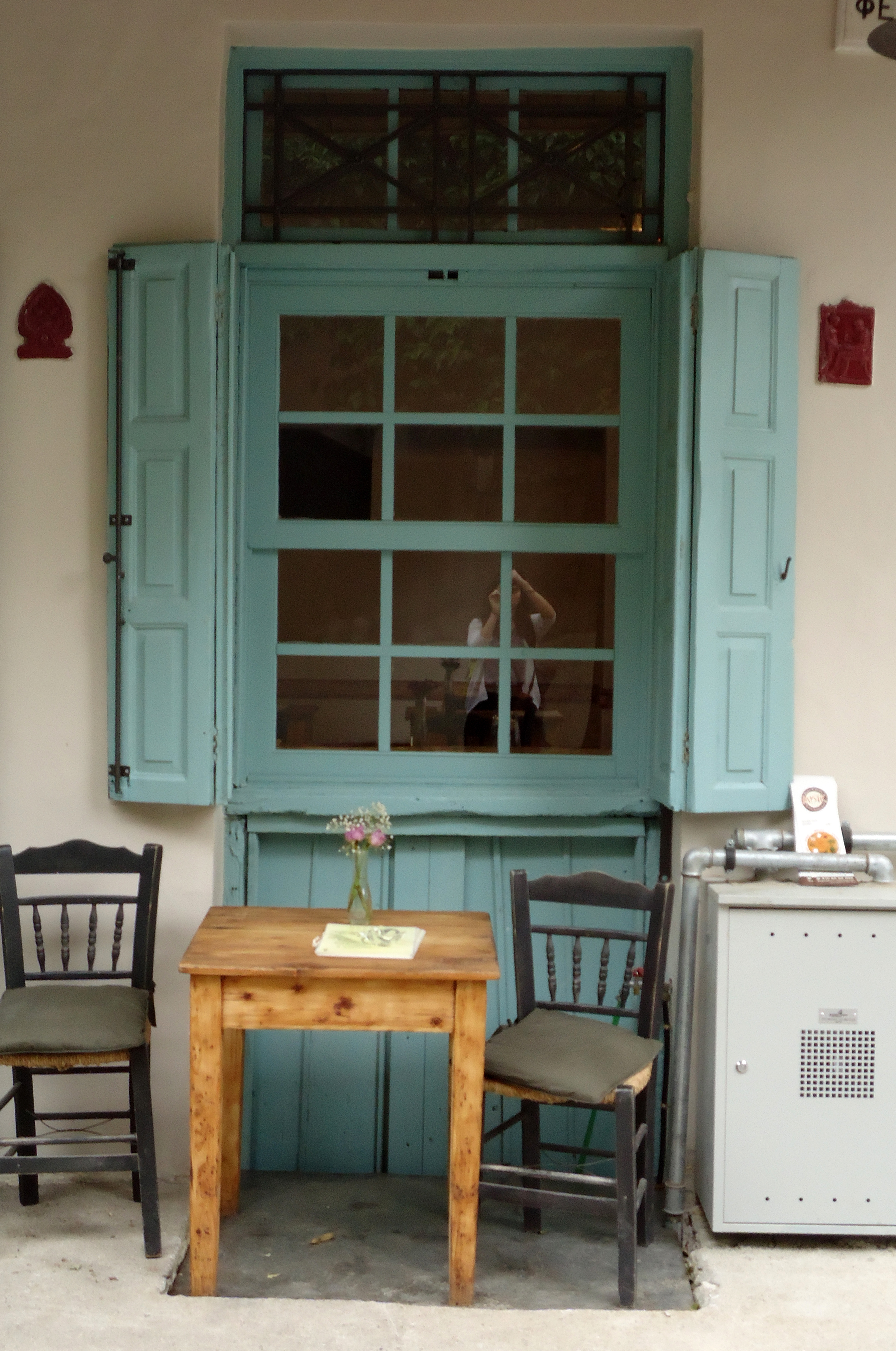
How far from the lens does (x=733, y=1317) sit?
3072 mm

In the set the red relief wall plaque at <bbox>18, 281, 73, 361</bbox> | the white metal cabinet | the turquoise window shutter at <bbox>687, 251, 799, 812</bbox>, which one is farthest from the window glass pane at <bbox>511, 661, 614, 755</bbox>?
the red relief wall plaque at <bbox>18, 281, 73, 361</bbox>

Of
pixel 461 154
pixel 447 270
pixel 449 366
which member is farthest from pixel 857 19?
pixel 449 366

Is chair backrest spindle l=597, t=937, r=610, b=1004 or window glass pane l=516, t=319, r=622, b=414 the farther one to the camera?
window glass pane l=516, t=319, r=622, b=414

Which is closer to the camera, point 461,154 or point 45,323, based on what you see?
point 45,323

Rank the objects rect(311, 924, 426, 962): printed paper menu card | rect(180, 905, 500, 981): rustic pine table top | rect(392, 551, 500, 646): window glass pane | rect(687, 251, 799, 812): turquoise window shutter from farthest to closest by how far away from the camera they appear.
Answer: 1. rect(392, 551, 500, 646): window glass pane
2. rect(687, 251, 799, 812): turquoise window shutter
3. rect(311, 924, 426, 962): printed paper menu card
4. rect(180, 905, 500, 981): rustic pine table top

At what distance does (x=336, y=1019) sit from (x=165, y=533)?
5.17 ft

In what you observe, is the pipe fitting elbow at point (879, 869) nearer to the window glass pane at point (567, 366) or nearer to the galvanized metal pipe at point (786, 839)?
the galvanized metal pipe at point (786, 839)

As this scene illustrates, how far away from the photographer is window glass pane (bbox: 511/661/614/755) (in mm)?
4004

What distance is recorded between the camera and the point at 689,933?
367 cm

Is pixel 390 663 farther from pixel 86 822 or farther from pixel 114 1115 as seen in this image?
pixel 114 1115

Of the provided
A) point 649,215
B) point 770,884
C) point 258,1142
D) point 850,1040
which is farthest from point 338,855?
point 649,215

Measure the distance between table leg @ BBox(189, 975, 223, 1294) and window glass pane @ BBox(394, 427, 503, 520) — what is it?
5.47 ft

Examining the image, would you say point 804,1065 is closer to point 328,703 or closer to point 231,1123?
point 231,1123

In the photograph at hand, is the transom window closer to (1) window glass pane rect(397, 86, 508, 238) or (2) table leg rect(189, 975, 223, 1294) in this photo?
(1) window glass pane rect(397, 86, 508, 238)
